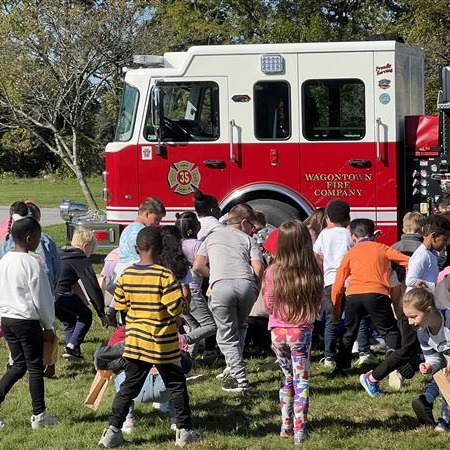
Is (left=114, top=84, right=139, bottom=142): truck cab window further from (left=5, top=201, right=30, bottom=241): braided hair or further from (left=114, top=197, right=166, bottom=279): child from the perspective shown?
(left=114, top=197, right=166, bottom=279): child

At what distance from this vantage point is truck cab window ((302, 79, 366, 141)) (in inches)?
490

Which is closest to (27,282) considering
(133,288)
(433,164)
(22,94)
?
(133,288)

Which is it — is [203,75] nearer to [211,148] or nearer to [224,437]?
[211,148]

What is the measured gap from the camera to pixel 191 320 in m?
8.66

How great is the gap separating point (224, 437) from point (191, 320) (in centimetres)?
214

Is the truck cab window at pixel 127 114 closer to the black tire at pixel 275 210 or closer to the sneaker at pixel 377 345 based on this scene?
the black tire at pixel 275 210

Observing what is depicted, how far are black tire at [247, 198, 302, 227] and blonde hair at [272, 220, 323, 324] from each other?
598 centimetres

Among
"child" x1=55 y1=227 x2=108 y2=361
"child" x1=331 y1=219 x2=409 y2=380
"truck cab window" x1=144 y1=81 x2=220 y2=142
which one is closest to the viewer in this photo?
"child" x1=331 y1=219 x2=409 y2=380

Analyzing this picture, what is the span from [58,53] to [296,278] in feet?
55.5

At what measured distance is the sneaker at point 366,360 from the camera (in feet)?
28.9

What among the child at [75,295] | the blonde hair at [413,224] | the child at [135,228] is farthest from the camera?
the child at [75,295]

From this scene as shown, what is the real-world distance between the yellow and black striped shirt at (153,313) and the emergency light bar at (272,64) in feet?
22.4

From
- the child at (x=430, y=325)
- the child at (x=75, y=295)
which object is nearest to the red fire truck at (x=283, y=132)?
the child at (x=75, y=295)

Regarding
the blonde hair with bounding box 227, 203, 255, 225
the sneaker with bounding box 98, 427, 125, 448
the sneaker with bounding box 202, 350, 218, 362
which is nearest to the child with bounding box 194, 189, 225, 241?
the blonde hair with bounding box 227, 203, 255, 225
